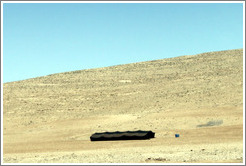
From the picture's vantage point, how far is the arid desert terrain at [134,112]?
Answer: 27953 mm

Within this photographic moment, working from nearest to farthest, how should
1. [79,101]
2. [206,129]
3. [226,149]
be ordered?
[226,149] → [206,129] → [79,101]

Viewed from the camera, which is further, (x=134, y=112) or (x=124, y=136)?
(x=134, y=112)

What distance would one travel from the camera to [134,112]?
182 ft

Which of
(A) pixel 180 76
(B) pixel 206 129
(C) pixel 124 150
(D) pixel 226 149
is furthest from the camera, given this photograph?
(A) pixel 180 76

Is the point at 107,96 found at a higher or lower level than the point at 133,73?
lower

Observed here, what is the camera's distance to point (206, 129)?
1554 inches

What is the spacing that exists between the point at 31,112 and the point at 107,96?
38.8ft

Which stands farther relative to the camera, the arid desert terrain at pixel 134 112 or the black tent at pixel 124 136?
the black tent at pixel 124 136

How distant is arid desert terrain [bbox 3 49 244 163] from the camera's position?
91.7 feet

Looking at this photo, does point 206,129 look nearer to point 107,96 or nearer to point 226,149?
point 226,149

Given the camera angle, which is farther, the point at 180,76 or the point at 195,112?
the point at 180,76

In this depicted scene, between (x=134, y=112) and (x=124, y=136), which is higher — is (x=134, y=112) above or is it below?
above

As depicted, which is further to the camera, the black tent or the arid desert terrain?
the black tent

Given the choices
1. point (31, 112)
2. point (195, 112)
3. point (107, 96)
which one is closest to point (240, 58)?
point (107, 96)
